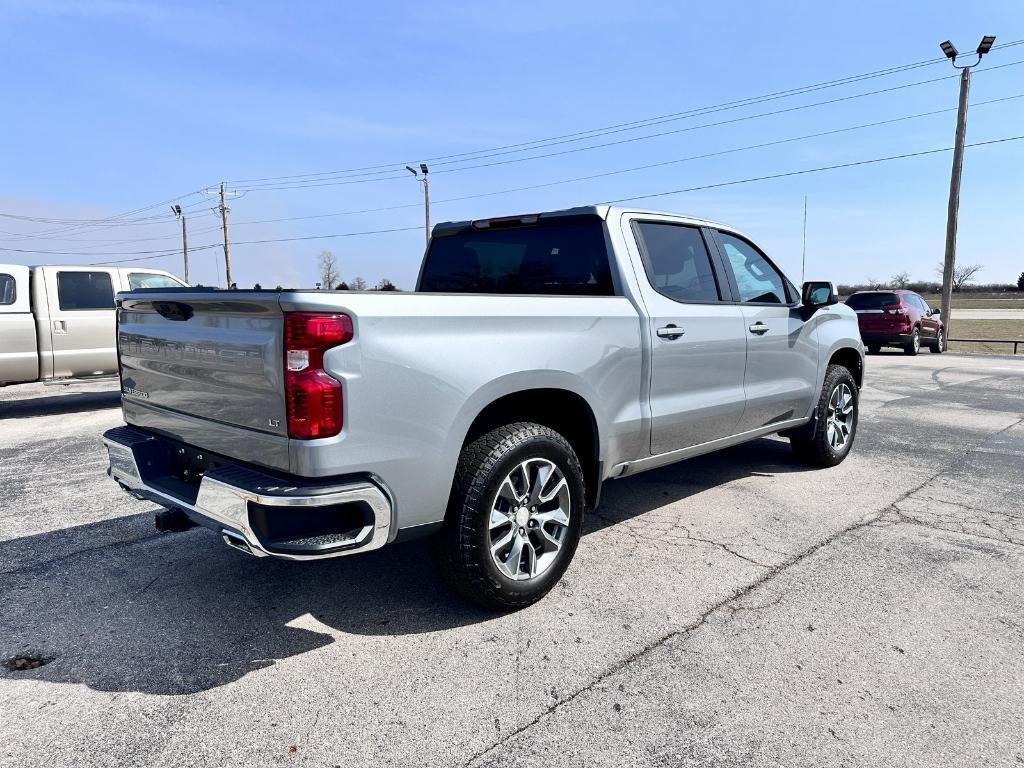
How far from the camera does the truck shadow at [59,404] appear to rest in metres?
9.42

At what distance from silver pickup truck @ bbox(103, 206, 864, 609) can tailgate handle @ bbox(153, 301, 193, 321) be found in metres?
0.01

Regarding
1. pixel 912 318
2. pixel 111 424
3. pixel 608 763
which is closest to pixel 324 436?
pixel 608 763

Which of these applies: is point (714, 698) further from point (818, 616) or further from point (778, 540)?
point (778, 540)

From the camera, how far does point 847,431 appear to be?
6109 mm

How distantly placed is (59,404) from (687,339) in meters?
9.67

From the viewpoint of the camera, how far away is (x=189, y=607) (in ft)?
10.9

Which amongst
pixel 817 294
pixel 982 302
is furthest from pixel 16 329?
pixel 982 302

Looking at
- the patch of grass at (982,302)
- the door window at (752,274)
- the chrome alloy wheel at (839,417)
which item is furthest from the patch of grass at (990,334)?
the door window at (752,274)

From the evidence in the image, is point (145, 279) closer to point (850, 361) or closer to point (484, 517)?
point (484, 517)

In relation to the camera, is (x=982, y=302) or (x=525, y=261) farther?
(x=982, y=302)

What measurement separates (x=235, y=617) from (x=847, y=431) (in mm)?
5103

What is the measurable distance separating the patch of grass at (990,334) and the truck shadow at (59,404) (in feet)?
76.0

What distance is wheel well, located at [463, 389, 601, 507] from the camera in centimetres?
329

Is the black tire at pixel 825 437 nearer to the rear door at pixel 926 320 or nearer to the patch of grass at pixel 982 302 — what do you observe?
the rear door at pixel 926 320
